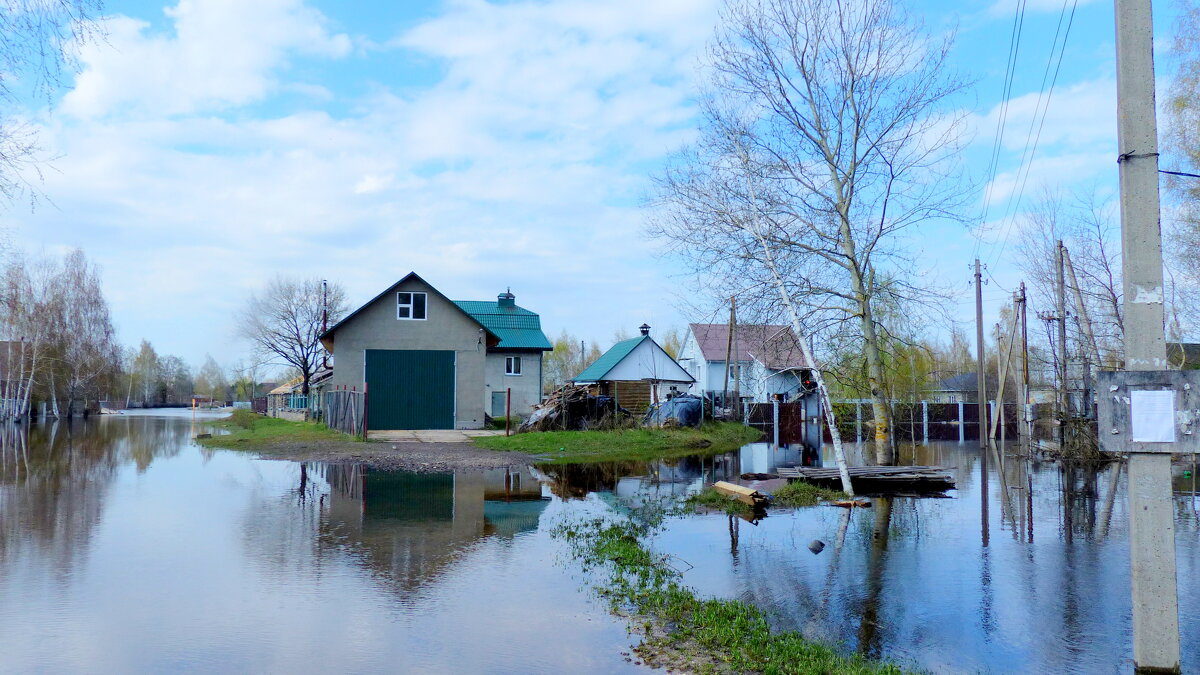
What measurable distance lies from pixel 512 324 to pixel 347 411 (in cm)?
1778

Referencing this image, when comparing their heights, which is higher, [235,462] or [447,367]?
[447,367]

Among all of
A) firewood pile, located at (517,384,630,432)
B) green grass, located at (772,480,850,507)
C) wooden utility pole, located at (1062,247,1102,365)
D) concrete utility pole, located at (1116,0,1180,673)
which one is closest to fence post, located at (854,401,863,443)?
wooden utility pole, located at (1062,247,1102,365)

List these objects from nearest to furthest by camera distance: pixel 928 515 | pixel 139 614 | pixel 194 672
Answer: pixel 194 672, pixel 139 614, pixel 928 515

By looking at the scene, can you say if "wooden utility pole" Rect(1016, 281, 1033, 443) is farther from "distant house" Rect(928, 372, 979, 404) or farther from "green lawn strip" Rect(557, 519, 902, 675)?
"distant house" Rect(928, 372, 979, 404)

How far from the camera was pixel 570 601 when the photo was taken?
752 cm

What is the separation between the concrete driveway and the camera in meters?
27.2

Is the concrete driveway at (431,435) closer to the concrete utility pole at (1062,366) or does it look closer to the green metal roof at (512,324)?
the green metal roof at (512,324)

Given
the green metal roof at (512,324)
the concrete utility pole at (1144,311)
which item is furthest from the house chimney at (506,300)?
the concrete utility pole at (1144,311)

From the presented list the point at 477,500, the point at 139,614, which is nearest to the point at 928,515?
the point at 477,500

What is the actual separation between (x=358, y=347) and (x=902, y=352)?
2070 centimetres

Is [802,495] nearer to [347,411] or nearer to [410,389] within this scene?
[347,411]

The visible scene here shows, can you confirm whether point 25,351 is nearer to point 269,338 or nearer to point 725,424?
point 269,338

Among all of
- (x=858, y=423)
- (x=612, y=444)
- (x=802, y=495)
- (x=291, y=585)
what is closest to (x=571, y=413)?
(x=612, y=444)

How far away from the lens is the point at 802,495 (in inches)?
581
